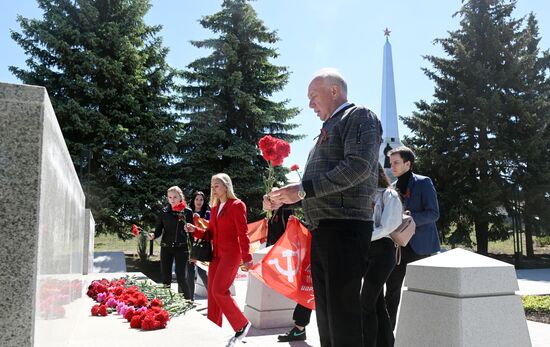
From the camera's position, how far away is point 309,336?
5699 millimetres

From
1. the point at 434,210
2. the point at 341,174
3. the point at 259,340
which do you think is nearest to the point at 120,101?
the point at 259,340

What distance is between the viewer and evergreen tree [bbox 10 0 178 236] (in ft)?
51.5

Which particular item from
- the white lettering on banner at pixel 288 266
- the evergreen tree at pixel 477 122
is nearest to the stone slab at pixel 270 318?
the white lettering on banner at pixel 288 266

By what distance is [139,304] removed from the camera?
13.9ft

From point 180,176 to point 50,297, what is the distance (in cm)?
1556

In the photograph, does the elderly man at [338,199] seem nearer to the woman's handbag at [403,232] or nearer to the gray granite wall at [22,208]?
the woman's handbag at [403,232]

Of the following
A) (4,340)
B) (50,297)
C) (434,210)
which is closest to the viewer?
(4,340)

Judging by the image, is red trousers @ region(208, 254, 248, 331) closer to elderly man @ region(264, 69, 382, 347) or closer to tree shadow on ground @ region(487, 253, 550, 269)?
elderly man @ region(264, 69, 382, 347)

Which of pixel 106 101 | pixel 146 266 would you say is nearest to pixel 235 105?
pixel 106 101

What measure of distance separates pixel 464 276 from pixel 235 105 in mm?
15767

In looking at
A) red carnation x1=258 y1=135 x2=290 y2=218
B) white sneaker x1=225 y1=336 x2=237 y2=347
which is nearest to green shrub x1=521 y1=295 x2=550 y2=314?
white sneaker x1=225 y1=336 x2=237 y2=347

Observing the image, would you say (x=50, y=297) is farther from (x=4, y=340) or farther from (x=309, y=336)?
(x=309, y=336)

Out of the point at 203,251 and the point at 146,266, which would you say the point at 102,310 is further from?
the point at 146,266

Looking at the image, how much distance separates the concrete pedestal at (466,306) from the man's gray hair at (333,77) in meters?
1.65
